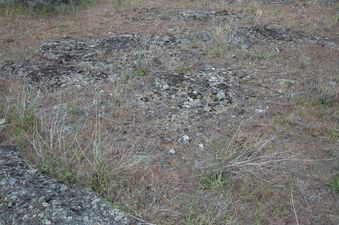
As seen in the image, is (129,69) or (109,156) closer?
(109,156)

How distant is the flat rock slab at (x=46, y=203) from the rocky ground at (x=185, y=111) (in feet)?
0.35

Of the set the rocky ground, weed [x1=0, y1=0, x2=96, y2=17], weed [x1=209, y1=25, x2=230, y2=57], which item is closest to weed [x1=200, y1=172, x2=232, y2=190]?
the rocky ground

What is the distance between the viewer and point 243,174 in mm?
3094

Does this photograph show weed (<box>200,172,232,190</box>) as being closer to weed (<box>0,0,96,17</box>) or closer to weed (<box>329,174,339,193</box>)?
weed (<box>329,174,339,193</box>)

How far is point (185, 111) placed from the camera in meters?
3.91

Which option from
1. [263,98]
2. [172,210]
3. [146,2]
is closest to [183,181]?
[172,210]

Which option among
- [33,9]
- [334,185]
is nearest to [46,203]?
[334,185]

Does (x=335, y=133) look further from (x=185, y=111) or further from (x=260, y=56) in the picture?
(x=260, y=56)

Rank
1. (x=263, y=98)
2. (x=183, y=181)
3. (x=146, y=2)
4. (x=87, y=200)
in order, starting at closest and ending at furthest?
(x=87, y=200) < (x=183, y=181) < (x=263, y=98) < (x=146, y=2)

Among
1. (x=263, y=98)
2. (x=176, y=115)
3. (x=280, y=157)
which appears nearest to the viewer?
(x=280, y=157)

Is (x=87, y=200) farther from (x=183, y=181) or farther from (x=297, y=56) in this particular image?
(x=297, y=56)

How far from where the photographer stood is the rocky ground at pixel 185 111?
9.57 ft

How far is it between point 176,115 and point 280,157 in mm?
1057

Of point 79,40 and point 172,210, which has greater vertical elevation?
point 79,40
